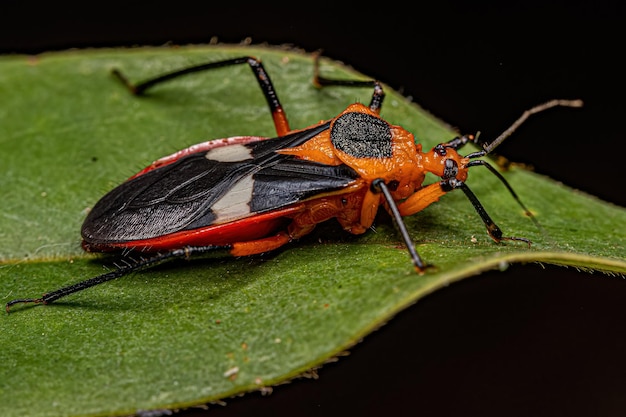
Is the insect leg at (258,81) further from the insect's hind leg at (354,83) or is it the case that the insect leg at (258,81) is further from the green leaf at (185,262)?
the insect's hind leg at (354,83)

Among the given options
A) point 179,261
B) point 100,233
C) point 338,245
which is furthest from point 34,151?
point 338,245

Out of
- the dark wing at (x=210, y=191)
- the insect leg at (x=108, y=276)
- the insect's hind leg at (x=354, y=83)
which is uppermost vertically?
the insect's hind leg at (x=354, y=83)

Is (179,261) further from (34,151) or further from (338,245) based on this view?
(34,151)

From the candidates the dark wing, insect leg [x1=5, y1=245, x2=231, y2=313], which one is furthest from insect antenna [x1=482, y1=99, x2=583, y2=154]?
insect leg [x1=5, y1=245, x2=231, y2=313]

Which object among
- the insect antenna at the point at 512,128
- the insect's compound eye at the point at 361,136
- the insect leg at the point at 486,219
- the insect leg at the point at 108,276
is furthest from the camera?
the insect antenna at the point at 512,128

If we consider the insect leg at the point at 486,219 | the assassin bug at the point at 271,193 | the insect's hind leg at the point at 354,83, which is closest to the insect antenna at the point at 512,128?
the assassin bug at the point at 271,193

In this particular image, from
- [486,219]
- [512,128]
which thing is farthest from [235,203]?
[512,128]

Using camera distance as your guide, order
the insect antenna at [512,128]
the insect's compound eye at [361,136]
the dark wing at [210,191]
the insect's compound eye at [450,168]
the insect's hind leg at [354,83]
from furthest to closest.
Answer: the insect's hind leg at [354,83]
the insect antenna at [512,128]
the insect's compound eye at [450,168]
the insect's compound eye at [361,136]
the dark wing at [210,191]

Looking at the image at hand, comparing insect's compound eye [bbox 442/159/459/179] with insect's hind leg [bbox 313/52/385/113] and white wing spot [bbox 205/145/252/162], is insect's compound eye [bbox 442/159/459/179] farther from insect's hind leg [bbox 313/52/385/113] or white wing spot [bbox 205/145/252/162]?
white wing spot [bbox 205/145/252/162]
